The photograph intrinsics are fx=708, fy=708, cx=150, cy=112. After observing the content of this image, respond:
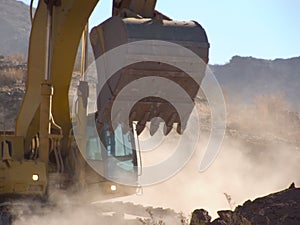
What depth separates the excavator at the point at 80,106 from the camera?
7727 millimetres

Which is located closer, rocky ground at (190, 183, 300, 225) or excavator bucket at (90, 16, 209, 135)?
rocky ground at (190, 183, 300, 225)

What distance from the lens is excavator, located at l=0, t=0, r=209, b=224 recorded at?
304 inches

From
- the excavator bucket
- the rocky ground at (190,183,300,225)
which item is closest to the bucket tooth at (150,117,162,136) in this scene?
the excavator bucket

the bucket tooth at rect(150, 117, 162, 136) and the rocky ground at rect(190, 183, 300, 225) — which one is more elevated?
the bucket tooth at rect(150, 117, 162, 136)

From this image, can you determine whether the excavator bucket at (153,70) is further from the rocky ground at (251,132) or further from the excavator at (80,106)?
the rocky ground at (251,132)

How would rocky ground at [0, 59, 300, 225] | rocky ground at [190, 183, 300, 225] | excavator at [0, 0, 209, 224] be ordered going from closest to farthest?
rocky ground at [190, 183, 300, 225], rocky ground at [0, 59, 300, 225], excavator at [0, 0, 209, 224]

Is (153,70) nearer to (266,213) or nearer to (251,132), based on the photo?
(266,213)

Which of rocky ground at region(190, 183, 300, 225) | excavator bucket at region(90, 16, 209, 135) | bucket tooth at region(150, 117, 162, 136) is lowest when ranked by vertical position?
rocky ground at region(190, 183, 300, 225)

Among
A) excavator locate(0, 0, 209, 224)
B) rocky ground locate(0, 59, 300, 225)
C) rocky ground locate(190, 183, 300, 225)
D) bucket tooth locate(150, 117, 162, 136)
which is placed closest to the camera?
rocky ground locate(190, 183, 300, 225)

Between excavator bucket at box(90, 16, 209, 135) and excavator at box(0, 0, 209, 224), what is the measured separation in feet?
0.04

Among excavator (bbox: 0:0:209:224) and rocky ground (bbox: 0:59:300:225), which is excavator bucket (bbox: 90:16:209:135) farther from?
rocky ground (bbox: 0:59:300:225)

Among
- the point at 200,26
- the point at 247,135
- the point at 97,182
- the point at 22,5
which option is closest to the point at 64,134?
the point at 97,182

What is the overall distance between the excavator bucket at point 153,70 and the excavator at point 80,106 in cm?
1

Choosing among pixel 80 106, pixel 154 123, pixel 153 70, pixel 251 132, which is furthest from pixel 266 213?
pixel 251 132
